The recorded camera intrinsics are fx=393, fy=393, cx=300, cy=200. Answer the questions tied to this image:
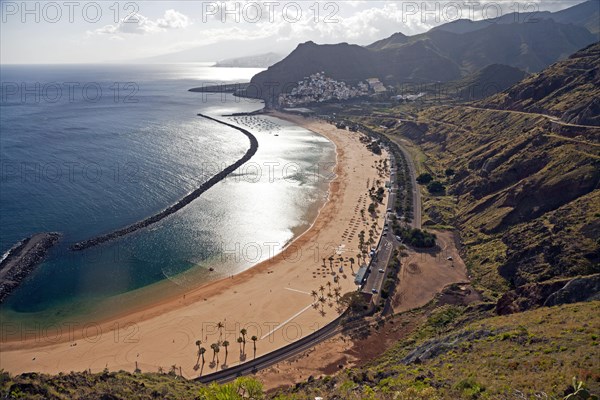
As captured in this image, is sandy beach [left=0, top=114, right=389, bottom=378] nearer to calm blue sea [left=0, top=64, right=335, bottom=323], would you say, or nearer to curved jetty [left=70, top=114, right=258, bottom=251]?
calm blue sea [left=0, top=64, right=335, bottom=323]

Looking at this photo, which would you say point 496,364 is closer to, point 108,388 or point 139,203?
point 108,388

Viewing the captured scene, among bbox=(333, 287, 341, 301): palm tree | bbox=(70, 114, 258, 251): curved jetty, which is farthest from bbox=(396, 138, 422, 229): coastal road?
bbox=(70, 114, 258, 251): curved jetty

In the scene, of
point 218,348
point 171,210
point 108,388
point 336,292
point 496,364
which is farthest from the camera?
point 171,210

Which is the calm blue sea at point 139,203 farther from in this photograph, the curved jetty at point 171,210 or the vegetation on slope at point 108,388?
the vegetation on slope at point 108,388

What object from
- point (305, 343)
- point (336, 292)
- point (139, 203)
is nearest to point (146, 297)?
point (305, 343)

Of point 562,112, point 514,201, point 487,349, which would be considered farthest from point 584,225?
point 562,112

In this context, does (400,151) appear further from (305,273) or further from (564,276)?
(564,276)
